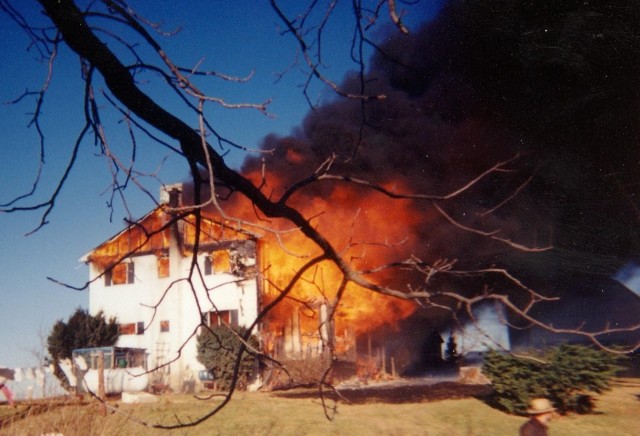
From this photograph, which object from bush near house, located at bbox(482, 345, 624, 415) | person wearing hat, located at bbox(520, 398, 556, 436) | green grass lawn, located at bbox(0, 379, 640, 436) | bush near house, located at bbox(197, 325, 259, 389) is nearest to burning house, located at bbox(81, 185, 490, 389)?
bush near house, located at bbox(197, 325, 259, 389)

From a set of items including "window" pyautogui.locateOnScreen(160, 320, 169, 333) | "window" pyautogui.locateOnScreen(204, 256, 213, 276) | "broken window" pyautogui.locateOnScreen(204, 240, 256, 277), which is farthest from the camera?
"window" pyautogui.locateOnScreen(160, 320, 169, 333)

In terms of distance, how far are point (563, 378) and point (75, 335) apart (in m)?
21.3

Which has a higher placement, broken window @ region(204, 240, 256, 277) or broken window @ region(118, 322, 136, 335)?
broken window @ region(204, 240, 256, 277)

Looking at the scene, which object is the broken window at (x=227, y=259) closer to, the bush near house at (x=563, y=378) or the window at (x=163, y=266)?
the window at (x=163, y=266)

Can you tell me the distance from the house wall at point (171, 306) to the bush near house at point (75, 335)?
1329 millimetres

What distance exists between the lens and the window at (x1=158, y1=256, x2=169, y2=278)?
25.6 meters

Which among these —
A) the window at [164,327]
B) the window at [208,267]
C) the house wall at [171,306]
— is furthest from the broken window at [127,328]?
the window at [208,267]

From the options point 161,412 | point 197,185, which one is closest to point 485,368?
point 161,412

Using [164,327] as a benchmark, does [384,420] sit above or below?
below

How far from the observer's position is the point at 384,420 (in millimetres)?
10953

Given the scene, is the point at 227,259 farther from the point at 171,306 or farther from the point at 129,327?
the point at 129,327

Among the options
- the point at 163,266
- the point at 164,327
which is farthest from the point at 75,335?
the point at 163,266

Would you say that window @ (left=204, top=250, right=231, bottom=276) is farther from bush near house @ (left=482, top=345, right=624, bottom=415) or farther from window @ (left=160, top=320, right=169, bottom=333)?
bush near house @ (left=482, top=345, right=624, bottom=415)

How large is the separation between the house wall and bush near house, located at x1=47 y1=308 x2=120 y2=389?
1.33 meters
